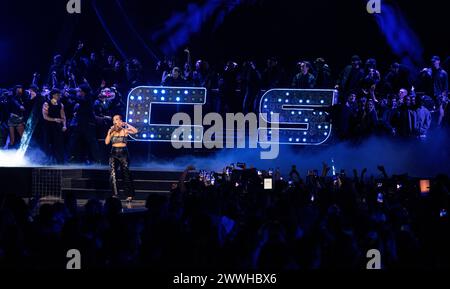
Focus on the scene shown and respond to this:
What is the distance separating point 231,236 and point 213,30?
16.2 m

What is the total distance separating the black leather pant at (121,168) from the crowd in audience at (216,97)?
2.61 m

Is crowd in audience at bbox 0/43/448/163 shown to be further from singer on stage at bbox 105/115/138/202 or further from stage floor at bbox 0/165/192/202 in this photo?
singer on stage at bbox 105/115/138/202

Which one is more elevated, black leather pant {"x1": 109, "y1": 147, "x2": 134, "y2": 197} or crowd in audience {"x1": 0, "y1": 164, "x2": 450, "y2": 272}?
black leather pant {"x1": 109, "y1": 147, "x2": 134, "y2": 197}

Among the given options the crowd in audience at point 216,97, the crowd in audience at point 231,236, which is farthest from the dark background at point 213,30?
the crowd in audience at point 231,236

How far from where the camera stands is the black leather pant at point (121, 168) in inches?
535

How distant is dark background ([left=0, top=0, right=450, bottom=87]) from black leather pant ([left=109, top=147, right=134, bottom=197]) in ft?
25.9

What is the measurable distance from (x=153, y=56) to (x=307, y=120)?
619 centimetres

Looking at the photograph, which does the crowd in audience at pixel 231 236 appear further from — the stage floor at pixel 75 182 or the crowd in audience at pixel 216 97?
the crowd in audience at pixel 216 97

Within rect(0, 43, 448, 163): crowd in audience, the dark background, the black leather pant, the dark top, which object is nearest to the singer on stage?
the black leather pant

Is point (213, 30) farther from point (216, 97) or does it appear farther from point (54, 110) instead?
point (54, 110)

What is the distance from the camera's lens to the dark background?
21.5 m

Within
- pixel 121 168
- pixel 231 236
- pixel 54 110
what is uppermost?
pixel 54 110

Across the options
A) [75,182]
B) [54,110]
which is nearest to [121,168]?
[75,182]

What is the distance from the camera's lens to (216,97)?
17547 mm
